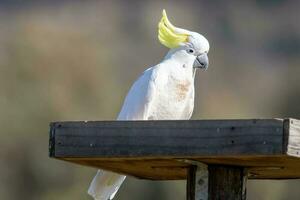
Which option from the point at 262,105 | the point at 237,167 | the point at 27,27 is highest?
the point at 27,27

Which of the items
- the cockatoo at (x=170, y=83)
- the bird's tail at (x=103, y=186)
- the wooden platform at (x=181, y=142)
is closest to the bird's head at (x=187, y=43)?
the cockatoo at (x=170, y=83)

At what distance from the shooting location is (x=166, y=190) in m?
12.8

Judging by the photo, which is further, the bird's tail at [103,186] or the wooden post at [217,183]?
the bird's tail at [103,186]

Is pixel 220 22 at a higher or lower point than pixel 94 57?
higher

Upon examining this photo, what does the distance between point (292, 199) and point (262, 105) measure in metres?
2.97

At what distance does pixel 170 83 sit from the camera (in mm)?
4359

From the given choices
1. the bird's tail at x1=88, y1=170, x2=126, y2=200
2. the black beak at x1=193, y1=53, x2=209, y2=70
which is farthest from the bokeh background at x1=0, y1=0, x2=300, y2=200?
the bird's tail at x1=88, y1=170, x2=126, y2=200

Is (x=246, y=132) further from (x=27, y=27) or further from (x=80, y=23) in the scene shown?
(x=80, y=23)

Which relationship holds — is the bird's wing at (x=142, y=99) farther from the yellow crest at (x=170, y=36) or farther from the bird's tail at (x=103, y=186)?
the bird's tail at (x=103, y=186)

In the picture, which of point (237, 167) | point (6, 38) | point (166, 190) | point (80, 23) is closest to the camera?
point (237, 167)

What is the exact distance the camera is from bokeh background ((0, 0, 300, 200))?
12.5 meters

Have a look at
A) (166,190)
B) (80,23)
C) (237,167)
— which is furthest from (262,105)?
(237,167)

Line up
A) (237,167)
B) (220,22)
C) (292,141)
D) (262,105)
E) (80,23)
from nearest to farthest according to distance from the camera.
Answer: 1. (292,141)
2. (237,167)
3. (262,105)
4. (80,23)
5. (220,22)

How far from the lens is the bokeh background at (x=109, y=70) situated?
1255 cm
